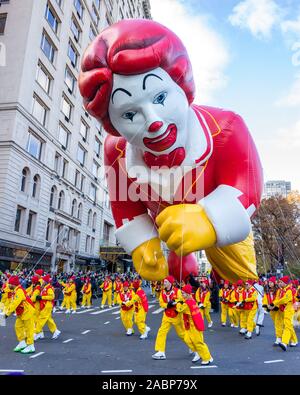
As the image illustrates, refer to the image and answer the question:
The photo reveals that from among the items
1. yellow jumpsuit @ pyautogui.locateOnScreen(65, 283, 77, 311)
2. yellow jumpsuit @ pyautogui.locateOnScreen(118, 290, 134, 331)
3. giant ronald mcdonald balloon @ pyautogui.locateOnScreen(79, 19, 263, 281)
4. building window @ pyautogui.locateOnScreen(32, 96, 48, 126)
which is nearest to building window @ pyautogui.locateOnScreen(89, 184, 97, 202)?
building window @ pyautogui.locateOnScreen(32, 96, 48, 126)

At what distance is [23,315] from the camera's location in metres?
7.55

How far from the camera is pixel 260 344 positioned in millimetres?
8562

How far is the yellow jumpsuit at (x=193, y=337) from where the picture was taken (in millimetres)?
6484

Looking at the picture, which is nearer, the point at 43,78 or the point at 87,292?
the point at 87,292

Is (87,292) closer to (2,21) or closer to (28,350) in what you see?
(28,350)

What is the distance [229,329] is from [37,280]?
6.07 metres

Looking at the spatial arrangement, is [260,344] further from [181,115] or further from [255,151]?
[181,115]

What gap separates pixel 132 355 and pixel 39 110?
19.5m

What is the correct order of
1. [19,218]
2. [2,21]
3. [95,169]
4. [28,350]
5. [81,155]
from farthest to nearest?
[95,169], [81,155], [2,21], [19,218], [28,350]

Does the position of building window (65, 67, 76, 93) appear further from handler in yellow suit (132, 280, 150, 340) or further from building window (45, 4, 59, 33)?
handler in yellow suit (132, 280, 150, 340)

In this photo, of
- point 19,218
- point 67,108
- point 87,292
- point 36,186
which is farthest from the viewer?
point 67,108

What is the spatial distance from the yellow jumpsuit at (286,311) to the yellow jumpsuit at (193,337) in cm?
238

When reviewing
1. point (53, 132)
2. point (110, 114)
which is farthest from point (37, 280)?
point (53, 132)

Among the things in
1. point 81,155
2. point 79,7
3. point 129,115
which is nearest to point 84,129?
point 81,155
